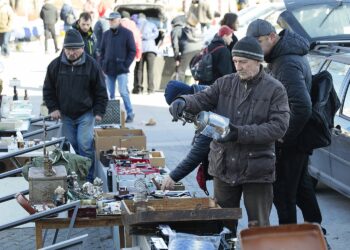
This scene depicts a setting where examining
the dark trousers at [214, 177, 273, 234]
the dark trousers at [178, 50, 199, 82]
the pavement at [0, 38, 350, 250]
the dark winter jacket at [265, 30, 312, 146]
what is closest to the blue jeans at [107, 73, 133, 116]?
the pavement at [0, 38, 350, 250]

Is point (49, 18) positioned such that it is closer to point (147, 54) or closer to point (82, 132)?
point (147, 54)

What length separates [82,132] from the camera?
9.23m

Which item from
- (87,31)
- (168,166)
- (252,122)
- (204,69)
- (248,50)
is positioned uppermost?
(248,50)

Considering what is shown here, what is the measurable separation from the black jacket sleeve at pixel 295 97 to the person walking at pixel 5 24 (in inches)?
671

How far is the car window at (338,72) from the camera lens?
911cm

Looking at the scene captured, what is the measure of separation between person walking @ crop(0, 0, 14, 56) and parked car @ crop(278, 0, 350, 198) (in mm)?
12185

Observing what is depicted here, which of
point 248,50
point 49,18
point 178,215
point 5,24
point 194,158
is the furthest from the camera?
point 49,18

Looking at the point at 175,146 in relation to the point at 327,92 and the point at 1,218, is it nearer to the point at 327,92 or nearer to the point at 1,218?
the point at 1,218

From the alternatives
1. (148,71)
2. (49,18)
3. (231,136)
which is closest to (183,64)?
(148,71)

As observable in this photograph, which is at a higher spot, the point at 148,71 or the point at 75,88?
the point at 75,88

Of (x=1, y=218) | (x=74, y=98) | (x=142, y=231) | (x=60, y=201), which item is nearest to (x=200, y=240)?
(x=142, y=231)

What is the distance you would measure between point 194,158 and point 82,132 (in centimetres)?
328

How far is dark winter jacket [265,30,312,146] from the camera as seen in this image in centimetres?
631

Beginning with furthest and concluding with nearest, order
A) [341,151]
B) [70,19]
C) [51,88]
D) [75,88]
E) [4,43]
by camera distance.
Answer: [70,19]
[4,43]
[51,88]
[75,88]
[341,151]
